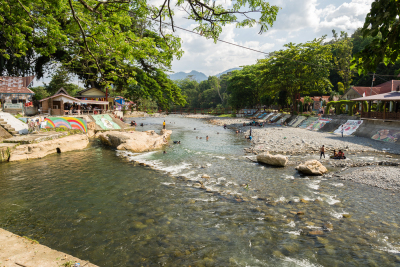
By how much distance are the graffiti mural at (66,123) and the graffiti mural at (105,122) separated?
349cm

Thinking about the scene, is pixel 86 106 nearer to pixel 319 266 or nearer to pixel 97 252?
pixel 97 252

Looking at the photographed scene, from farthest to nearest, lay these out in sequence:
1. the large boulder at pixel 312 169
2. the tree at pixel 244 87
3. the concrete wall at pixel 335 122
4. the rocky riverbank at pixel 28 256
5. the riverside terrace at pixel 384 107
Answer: the tree at pixel 244 87, the concrete wall at pixel 335 122, the riverside terrace at pixel 384 107, the large boulder at pixel 312 169, the rocky riverbank at pixel 28 256

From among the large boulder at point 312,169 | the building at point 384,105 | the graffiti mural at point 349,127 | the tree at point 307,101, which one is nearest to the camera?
the large boulder at point 312,169

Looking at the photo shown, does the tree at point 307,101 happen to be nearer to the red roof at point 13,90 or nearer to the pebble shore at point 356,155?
the pebble shore at point 356,155

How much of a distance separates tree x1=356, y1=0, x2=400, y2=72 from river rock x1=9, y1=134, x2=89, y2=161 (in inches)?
825

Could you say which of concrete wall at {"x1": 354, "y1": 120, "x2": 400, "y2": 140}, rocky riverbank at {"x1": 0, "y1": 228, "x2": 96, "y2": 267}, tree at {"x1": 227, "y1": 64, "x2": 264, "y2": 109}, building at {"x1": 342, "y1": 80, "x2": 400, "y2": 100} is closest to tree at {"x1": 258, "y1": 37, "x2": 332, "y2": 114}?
building at {"x1": 342, "y1": 80, "x2": 400, "y2": 100}

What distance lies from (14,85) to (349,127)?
46.2 meters

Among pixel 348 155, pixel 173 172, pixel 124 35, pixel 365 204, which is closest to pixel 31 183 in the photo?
pixel 173 172

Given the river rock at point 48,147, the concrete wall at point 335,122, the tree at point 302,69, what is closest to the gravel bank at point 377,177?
the concrete wall at point 335,122

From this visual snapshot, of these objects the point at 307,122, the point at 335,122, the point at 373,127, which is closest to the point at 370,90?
the point at 307,122

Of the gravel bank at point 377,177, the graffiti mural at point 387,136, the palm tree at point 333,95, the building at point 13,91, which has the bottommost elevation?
the gravel bank at point 377,177

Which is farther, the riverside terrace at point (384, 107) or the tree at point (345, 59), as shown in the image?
the tree at point (345, 59)

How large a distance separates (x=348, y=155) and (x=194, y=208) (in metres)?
16.4

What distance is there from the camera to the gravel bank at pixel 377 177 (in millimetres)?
12223
